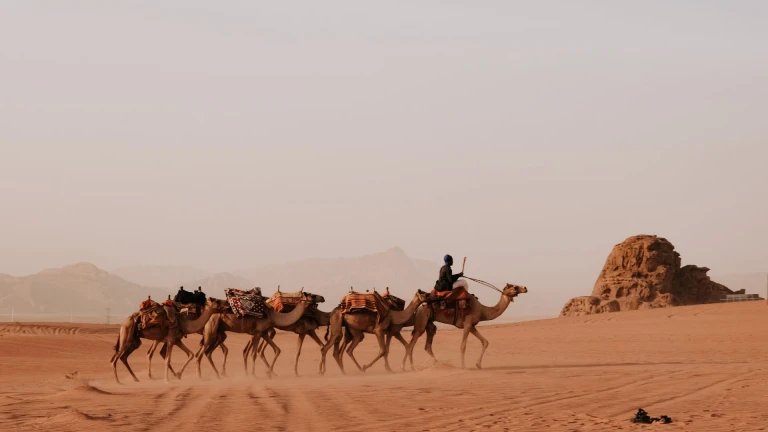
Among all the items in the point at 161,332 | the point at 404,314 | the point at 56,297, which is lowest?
the point at 161,332

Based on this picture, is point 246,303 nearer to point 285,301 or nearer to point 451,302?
point 285,301

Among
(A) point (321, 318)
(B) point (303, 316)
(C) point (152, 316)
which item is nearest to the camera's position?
(C) point (152, 316)

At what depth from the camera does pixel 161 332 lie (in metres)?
19.2

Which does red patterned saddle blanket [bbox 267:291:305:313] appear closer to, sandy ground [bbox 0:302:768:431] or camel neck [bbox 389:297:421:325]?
sandy ground [bbox 0:302:768:431]

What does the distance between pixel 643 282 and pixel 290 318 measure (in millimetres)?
30462

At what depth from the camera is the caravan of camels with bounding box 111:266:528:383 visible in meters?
19.3

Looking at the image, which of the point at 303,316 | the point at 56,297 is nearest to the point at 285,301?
the point at 303,316

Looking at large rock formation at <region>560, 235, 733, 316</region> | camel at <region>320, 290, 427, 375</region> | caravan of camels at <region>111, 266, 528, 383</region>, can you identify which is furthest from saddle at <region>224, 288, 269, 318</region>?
large rock formation at <region>560, 235, 733, 316</region>

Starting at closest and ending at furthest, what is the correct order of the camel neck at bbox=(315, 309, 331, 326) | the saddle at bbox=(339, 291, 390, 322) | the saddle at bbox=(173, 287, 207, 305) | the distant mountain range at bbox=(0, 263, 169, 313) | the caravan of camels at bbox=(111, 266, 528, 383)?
the caravan of camels at bbox=(111, 266, 528, 383), the saddle at bbox=(339, 291, 390, 322), the saddle at bbox=(173, 287, 207, 305), the camel neck at bbox=(315, 309, 331, 326), the distant mountain range at bbox=(0, 263, 169, 313)

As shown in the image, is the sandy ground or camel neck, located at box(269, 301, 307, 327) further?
camel neck, located at box(269, 301, 307, 327)

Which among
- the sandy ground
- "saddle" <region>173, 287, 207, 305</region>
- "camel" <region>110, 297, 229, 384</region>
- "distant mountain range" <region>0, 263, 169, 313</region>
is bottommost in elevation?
the sandy ground

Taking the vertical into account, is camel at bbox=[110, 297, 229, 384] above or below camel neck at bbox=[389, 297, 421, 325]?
below

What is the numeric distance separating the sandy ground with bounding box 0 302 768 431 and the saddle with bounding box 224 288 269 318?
4.89 feet

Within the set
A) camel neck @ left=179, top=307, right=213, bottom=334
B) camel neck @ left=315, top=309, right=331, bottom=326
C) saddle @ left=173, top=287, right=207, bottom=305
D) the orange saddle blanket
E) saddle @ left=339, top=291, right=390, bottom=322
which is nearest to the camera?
camel neck @ left=179, top=307, right=213, bottom=334
